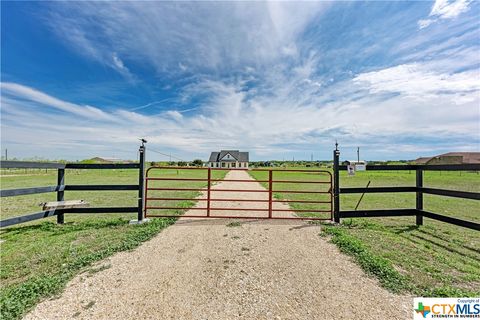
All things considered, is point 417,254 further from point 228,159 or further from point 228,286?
point 228,159

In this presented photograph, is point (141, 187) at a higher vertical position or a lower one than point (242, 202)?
higher

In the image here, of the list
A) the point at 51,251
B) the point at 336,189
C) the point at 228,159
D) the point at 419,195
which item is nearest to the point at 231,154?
the point at 228,159

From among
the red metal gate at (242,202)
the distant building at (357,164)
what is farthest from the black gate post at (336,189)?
the distant building at (357,164)

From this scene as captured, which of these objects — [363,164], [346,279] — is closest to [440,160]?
[363,164]

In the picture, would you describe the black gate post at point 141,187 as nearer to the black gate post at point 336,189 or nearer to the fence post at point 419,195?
the black gate post at point 336,189

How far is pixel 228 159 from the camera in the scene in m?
63.7

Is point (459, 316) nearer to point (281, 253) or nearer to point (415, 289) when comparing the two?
point (415, 289)

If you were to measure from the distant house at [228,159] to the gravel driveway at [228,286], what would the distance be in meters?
57.3

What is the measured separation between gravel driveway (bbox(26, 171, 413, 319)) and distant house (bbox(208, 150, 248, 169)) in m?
57.3

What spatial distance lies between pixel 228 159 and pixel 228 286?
6073cm

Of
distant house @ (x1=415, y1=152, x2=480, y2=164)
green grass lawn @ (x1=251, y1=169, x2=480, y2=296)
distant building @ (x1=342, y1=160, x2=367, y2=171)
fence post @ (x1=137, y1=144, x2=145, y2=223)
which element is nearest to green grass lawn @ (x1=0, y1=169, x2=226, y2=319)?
fence post @ (x1=137, y1=144, x2=145, y2=223)

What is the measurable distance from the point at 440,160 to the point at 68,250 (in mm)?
80245

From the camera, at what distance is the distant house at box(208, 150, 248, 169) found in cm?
6297

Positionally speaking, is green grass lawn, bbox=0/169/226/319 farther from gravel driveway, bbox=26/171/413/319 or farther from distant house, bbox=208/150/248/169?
distant house, bbox=208/150/248/169
